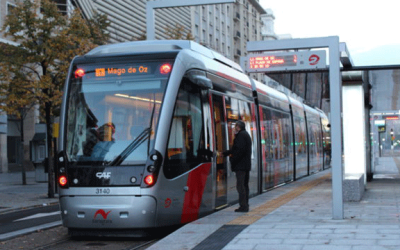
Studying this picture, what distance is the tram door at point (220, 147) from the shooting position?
12.6 meters

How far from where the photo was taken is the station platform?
8.44m

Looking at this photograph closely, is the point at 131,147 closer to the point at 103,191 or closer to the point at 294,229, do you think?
the point at 103,191

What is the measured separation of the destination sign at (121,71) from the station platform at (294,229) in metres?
2.53

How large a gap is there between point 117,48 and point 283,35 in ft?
436

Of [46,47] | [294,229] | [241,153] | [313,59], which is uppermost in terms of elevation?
[46,47]

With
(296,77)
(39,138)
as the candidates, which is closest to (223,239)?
(296,77)

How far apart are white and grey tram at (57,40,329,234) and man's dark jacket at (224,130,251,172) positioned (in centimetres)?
38

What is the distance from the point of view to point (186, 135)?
11234 millimetres

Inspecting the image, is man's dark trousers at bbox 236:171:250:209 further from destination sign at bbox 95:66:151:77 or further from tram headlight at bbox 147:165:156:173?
destination sign at bbox 95:66:151:77

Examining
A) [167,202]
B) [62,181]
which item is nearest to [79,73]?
[62,181]

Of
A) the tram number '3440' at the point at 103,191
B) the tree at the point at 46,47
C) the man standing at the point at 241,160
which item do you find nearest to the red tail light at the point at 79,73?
the tram number '3440' at the point at 103,191

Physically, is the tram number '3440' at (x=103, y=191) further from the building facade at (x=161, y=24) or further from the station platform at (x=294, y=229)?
the building facade at (x=161, y=24)

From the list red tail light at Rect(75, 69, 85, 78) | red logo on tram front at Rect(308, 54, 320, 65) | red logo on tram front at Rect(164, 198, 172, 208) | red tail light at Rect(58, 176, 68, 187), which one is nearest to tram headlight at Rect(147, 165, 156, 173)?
red logo on tram front at Rect(164, 198, 172, 208)

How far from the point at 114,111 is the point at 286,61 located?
2.90m
